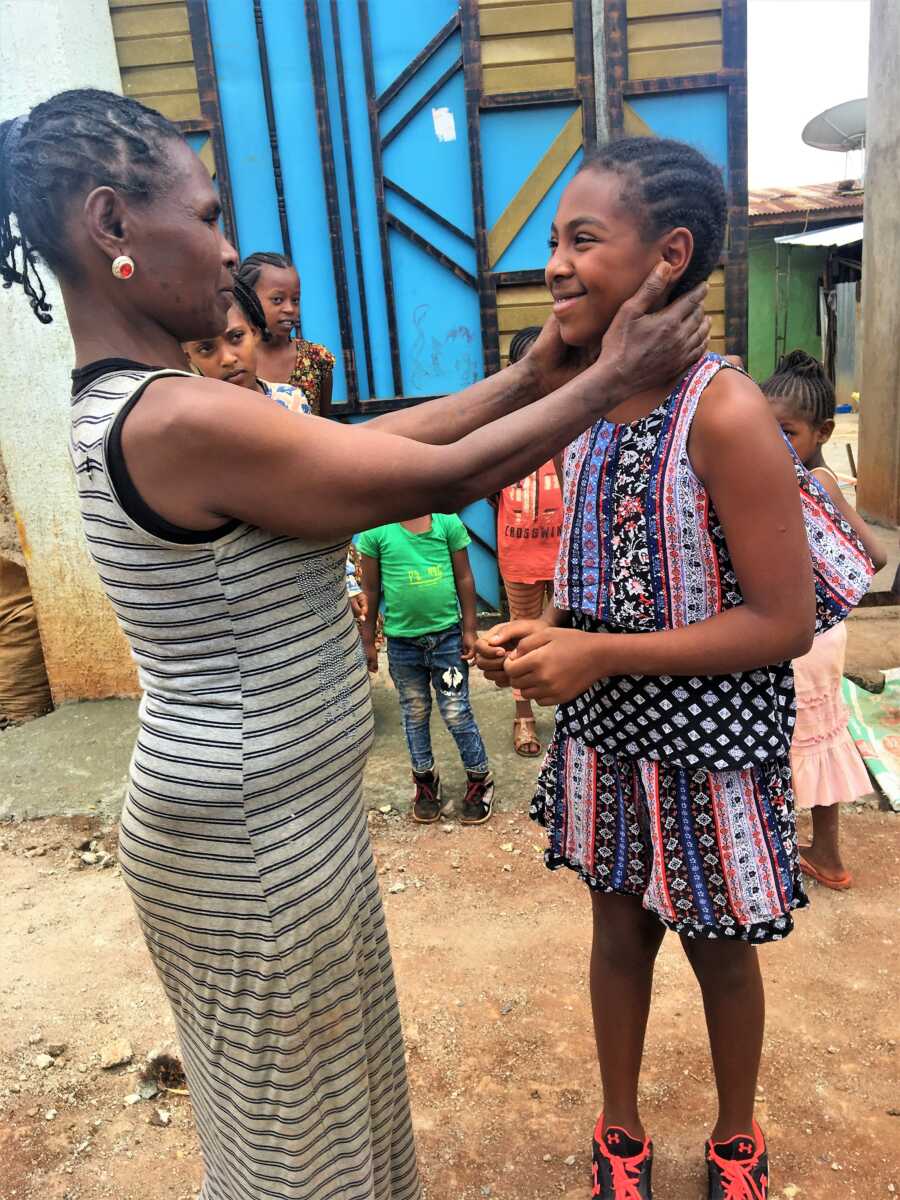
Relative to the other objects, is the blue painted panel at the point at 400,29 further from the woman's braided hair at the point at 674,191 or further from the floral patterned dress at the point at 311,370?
the woman's braided hair at the point at 674,191

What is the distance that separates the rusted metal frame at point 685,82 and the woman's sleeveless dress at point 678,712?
408 centimetres

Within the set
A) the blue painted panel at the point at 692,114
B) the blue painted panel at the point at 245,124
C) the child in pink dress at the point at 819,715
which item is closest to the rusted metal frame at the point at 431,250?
the blue painted panel at the point at 245,124

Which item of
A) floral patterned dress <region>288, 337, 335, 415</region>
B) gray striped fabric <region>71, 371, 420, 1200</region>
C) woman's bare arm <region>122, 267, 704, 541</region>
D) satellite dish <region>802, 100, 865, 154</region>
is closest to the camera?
woman's bare arm <region>122, 267, 704, 541</region>

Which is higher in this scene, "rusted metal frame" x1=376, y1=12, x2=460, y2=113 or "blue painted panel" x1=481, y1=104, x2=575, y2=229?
"rusted metal frame" x1=376, y1=12, x2=460, y2=113

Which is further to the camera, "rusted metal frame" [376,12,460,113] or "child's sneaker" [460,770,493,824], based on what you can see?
"rusted metal frame" [376,12,460,113]

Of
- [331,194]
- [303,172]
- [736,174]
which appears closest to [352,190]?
[331,194]

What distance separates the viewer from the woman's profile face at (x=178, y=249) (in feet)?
3.84

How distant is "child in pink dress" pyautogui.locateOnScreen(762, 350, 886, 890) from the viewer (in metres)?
2.84

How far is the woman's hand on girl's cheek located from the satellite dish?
13.6m

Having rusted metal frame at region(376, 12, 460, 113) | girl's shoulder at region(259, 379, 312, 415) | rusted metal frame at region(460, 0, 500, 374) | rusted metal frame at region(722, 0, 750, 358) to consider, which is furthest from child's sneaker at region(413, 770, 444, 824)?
rusted metal frame at region(376, 12, 460, 113)

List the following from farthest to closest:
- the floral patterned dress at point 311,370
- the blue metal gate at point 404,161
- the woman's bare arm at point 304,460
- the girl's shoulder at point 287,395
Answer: the blue metal gate at point 404,161 → the floral patterned dress at point 311,370 → the girl's shoulder at point 287,395 → the woman's bare arm at point 304,460

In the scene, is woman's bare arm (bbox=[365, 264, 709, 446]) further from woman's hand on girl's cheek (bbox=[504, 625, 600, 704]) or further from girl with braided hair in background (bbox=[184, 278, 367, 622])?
girl with braided hair in background (bbox=[184, 278, 367, 622])

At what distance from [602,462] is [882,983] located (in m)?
1.88

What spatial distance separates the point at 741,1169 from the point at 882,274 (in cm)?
762
